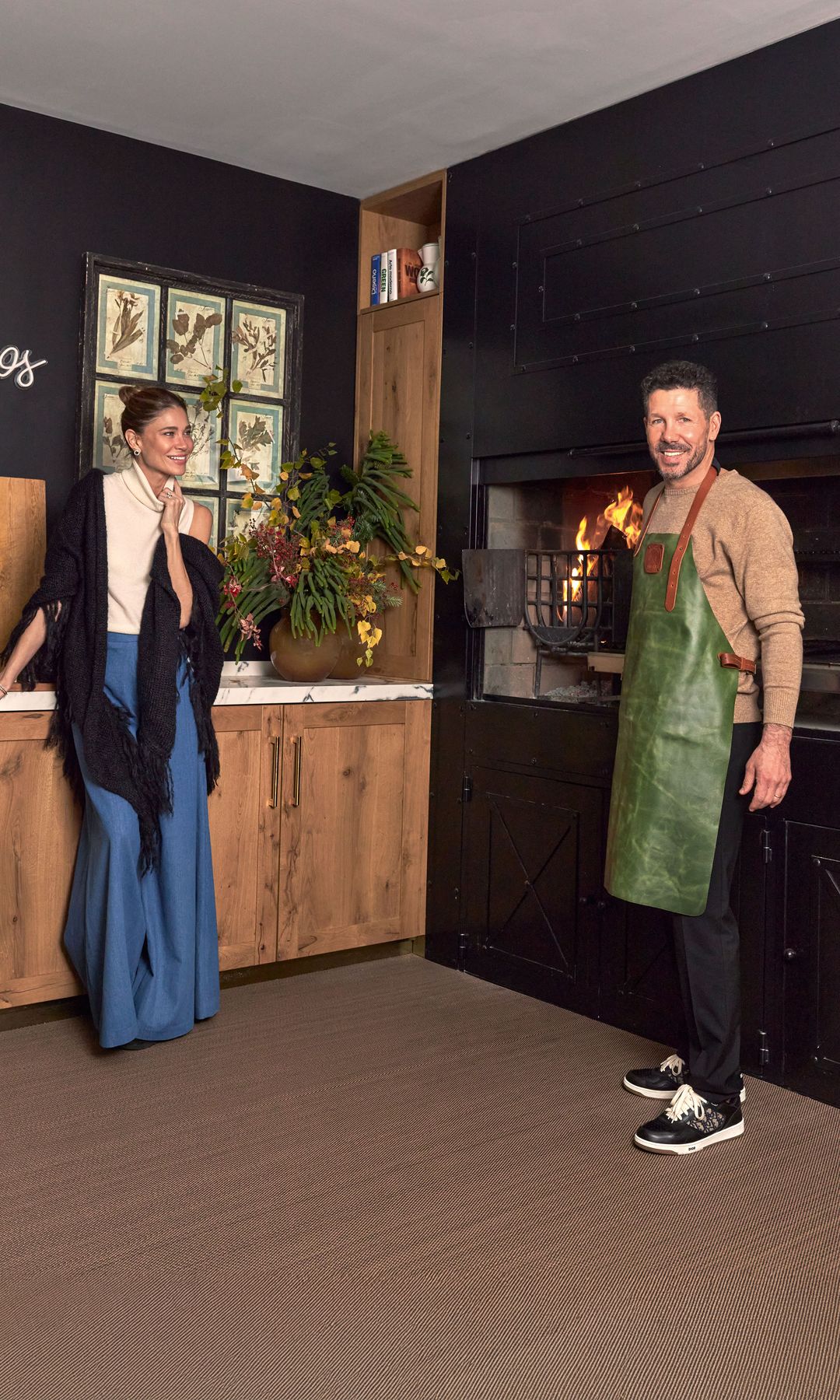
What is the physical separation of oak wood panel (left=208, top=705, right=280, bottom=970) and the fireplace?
788 millimetres

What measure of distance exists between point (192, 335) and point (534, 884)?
221 centimetres

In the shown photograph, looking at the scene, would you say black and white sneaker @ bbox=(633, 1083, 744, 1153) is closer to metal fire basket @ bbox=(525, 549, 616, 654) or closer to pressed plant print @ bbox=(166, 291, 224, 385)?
metal fire basket @ bbox=(525, 549, 616, 654)

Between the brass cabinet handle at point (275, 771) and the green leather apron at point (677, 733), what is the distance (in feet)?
4.57

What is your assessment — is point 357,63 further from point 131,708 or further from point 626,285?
point 131,708

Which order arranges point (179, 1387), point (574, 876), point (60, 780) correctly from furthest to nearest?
point (574, 876)
point (60, 780)
point (179, 1387)

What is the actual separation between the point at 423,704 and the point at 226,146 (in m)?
2.00

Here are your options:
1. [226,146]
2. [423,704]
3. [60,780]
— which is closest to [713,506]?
[423,704]

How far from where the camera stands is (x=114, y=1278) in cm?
217

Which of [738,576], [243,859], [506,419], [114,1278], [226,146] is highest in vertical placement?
[226,146]

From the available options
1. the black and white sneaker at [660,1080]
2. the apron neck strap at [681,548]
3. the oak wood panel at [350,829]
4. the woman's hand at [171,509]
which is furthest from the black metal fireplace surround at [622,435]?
the woman's hand at [171,509]

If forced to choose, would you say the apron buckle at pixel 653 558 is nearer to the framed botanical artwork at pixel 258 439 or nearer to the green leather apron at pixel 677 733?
the green leather apron at pixel 677 733

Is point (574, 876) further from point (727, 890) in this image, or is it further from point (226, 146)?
point (226, 146)

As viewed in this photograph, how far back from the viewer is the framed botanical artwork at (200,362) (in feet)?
12.9

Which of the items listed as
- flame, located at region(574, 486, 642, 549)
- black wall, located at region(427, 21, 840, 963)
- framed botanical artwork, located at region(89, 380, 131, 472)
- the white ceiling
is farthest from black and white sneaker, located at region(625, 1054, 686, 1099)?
the white ceiling
